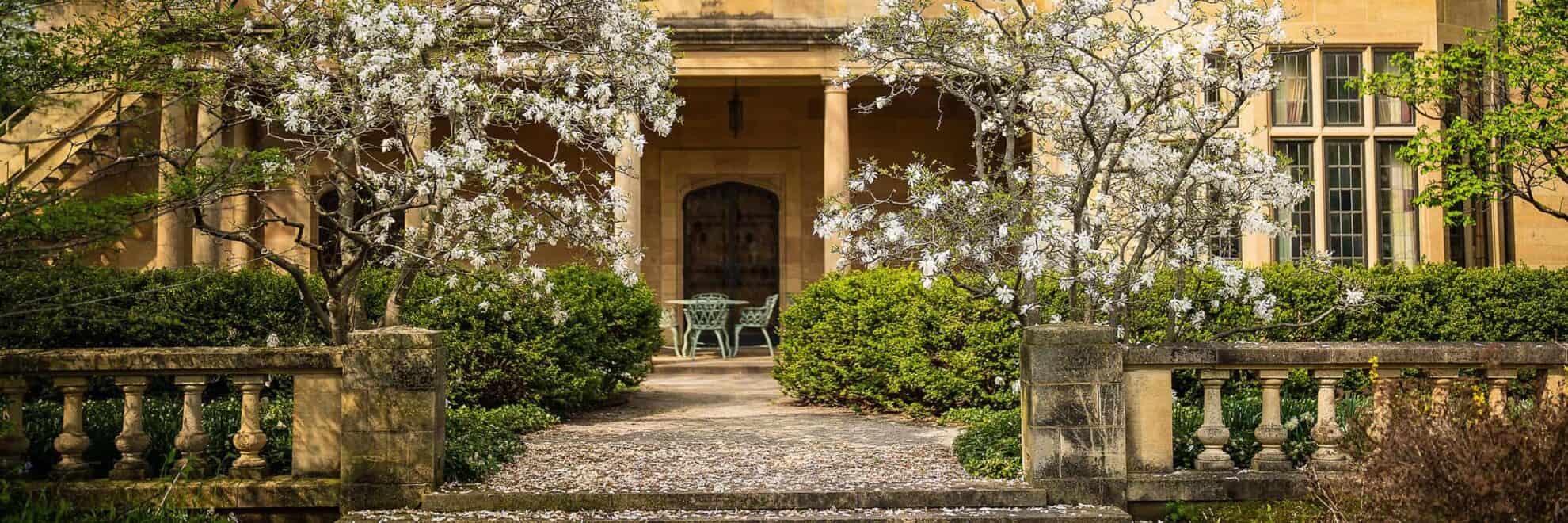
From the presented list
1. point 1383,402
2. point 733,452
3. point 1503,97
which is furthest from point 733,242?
point 1383,402

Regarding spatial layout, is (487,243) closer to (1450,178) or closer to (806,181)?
(1450,178)

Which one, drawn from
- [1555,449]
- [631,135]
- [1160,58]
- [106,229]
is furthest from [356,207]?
[1555,449]

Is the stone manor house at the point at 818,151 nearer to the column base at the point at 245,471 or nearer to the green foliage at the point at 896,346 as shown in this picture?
the green foliage at the point at 896,346

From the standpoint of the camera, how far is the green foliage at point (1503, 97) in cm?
1047

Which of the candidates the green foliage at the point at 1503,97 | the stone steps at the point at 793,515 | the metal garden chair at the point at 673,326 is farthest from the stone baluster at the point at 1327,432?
the metal garden chair at the point at 673,326

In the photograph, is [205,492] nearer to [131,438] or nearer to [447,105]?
[131,438]

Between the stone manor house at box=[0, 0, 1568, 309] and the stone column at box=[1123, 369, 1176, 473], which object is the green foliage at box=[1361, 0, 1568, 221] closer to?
the stone manor house at box=[0, 0, 1568, 309]

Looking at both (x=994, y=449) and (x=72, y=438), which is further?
(x=994, y=449)

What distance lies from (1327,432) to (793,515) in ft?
9.20

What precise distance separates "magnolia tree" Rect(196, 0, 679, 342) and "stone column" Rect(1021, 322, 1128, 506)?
8.71ft

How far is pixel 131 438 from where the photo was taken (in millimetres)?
6324

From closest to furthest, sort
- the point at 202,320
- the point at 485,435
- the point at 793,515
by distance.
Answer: the point at 793,515
the point at 485,435
the point at 202,320

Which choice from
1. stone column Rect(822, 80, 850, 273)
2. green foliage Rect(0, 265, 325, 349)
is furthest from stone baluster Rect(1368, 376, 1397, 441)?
stone column Rect(822, 80, 850, 273)

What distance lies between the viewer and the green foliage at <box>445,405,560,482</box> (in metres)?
6.83
